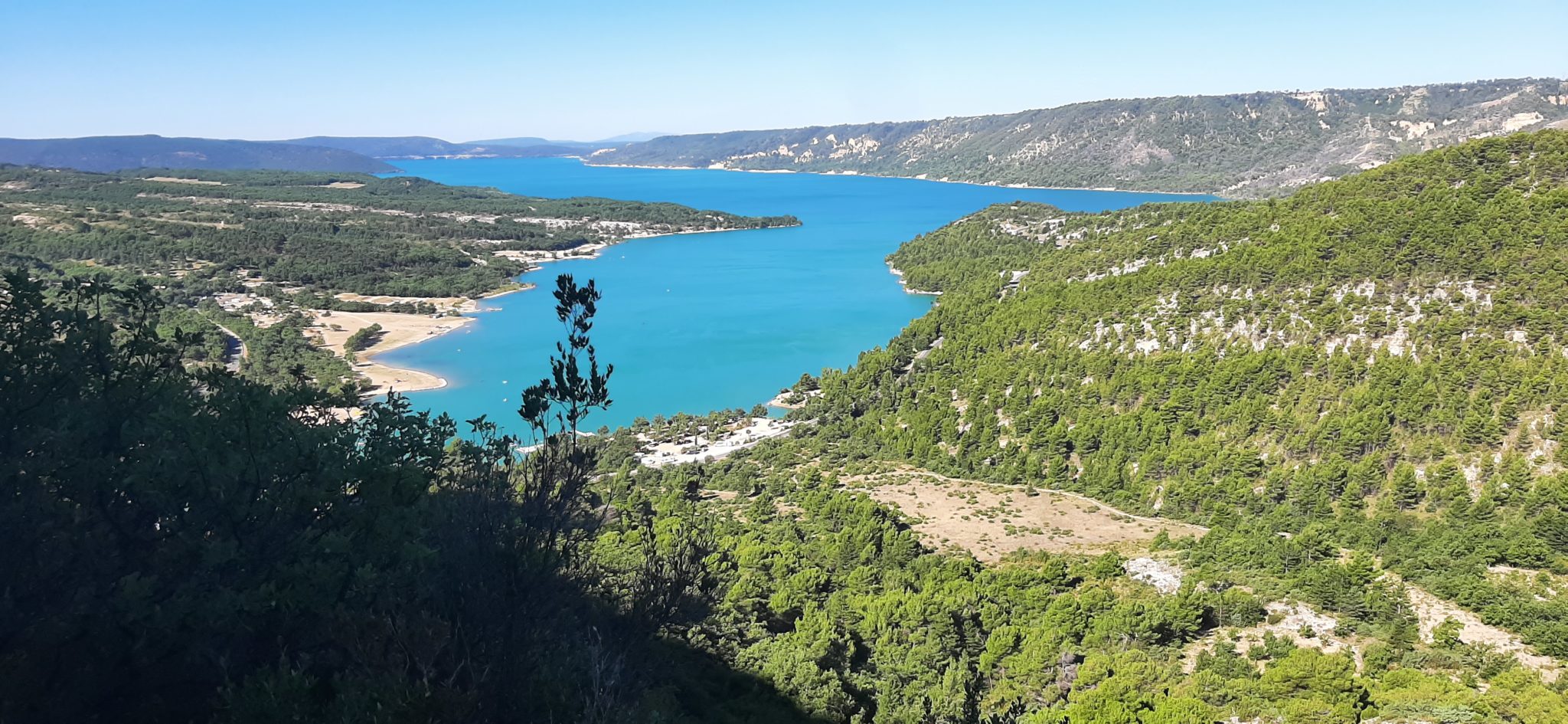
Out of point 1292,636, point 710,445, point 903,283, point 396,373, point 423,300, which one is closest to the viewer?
point 1292,636

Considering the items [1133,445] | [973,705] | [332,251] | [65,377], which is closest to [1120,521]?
[1133,445]

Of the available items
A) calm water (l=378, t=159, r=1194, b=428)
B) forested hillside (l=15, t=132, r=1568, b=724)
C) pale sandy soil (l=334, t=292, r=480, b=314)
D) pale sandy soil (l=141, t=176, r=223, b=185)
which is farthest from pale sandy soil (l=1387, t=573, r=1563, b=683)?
pale sandy soil (l=141, t=176, r=223, b=185)

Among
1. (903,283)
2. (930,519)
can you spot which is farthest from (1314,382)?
(903,283)

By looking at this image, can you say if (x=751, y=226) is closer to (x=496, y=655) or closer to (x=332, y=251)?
(x=332, y=251)

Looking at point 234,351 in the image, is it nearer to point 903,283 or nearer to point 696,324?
point 696,324

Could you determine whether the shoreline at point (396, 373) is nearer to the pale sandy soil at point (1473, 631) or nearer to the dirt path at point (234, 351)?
the dirt path at point (234, 351)

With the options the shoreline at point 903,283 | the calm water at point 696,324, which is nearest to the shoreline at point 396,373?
the calm water at point 696,324
